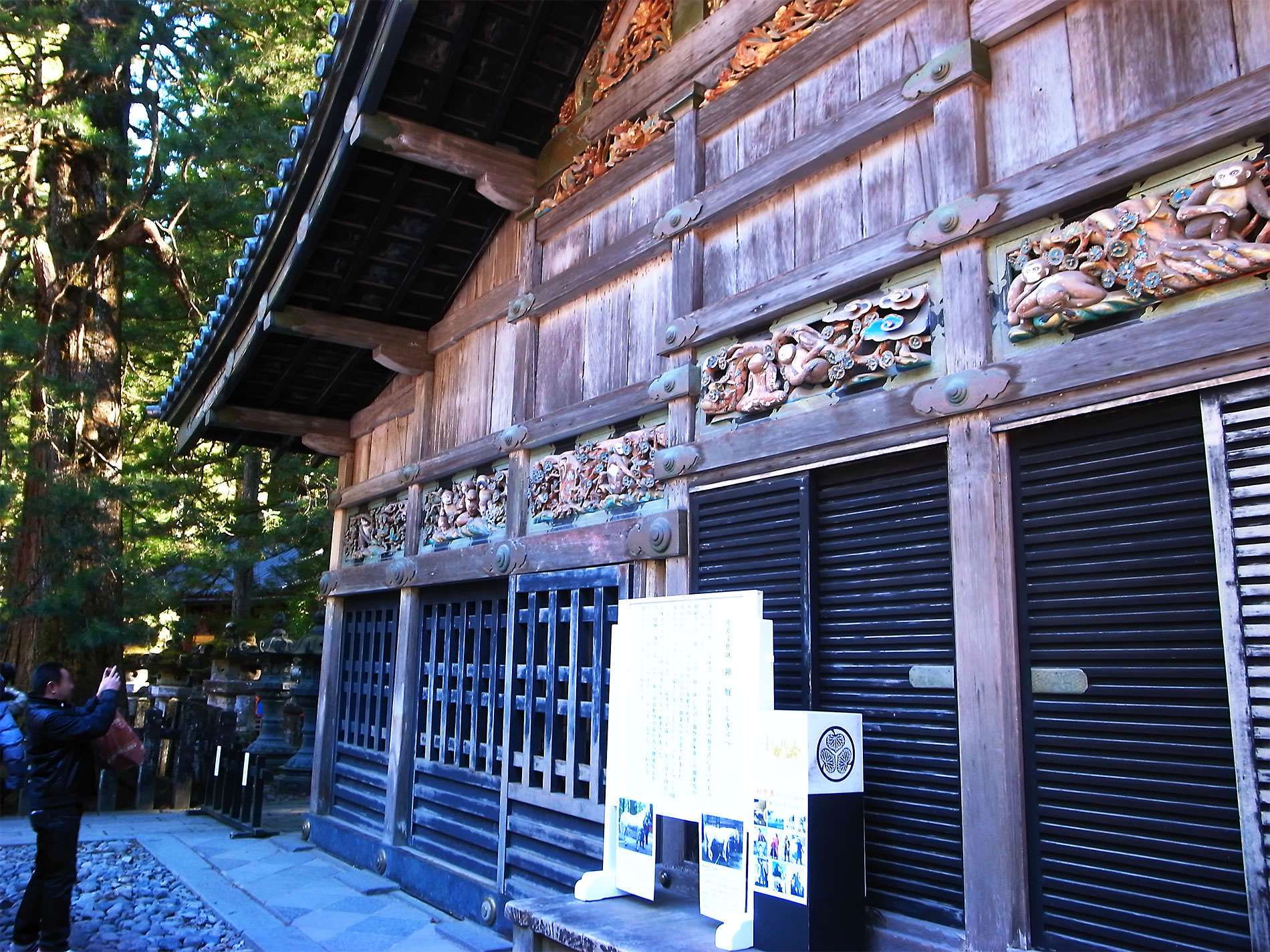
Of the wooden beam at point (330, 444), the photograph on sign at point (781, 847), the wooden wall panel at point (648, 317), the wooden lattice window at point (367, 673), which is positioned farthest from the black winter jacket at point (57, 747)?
the wooden beam at point (330, 444)

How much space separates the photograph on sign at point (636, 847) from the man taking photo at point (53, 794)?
10.9ft

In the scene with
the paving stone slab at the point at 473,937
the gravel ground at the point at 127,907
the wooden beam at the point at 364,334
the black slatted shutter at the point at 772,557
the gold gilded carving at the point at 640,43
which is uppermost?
the gold gilded carving at the point at 640,43

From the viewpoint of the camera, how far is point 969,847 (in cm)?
354

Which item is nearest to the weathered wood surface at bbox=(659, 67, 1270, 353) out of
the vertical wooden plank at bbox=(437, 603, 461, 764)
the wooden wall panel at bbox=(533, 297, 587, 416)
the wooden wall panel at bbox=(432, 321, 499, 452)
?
the wooden wall panel at bbox=(533, 297, 587, 416)

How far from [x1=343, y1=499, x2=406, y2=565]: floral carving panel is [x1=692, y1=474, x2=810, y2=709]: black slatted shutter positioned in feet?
14.2

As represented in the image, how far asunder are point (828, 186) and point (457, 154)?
3146 millimetres

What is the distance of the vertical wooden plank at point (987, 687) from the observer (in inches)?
134

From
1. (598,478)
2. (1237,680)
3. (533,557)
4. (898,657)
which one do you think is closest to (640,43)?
(598,478)

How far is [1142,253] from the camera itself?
3.30m

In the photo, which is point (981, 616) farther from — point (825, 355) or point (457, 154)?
point (457, 154)

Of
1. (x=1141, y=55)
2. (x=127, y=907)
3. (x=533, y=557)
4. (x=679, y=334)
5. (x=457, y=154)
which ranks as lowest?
(x=127, y=907)

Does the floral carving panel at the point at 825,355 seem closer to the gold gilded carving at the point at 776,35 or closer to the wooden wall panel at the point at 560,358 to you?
the wooden wall panel at the point at 560,358

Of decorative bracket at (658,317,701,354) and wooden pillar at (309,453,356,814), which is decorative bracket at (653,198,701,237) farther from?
wooden pillar at (309,453,356,814)

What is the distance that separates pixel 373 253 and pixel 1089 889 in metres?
6.64
